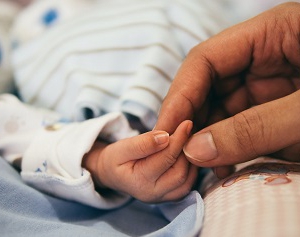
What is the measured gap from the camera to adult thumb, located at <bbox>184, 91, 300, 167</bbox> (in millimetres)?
420

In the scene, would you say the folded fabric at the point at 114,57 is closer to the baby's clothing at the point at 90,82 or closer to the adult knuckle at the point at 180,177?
the baby's clothing at the point at 90,82

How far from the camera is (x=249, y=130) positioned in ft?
1.41

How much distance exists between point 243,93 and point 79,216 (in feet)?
1.15

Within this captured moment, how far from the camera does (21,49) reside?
90 centimetres

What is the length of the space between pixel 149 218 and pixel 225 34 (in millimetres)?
317

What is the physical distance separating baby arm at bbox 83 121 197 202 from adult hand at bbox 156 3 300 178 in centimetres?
2

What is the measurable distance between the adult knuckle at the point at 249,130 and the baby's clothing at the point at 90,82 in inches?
9.1

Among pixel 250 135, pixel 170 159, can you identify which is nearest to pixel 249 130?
pixel 250 135

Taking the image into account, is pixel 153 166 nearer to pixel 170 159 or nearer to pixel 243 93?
pixel 170 159

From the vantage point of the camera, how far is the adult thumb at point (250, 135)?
0.42 metres

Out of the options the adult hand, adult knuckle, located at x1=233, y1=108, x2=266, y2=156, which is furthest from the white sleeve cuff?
adult knuckle, located at x1=233, y1=108, x2=266, y2=156

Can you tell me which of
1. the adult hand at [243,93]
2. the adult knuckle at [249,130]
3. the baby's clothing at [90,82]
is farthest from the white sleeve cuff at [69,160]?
the adult knuckle at [249,130]

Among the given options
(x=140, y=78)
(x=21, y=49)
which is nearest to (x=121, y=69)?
(x=140, y=78)

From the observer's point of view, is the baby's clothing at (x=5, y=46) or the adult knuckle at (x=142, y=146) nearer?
the adult knuckle at (x=142, y=146)
